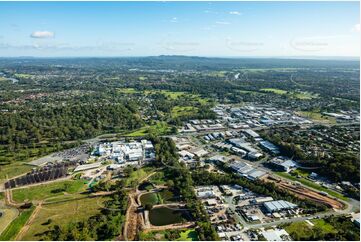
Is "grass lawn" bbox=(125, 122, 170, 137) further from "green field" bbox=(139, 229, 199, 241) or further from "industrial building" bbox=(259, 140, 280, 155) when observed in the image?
"green field" bbox=(139, 229, 199, 241)

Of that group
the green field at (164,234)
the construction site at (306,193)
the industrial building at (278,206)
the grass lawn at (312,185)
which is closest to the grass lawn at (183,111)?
the grass lawn at (312,185)

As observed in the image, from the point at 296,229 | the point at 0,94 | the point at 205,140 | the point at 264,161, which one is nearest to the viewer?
the point at 296,229

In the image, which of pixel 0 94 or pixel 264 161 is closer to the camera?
pixel 264 161

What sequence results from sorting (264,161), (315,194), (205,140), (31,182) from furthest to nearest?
(205,140) < (264,161) < (31,182) < (315,194)

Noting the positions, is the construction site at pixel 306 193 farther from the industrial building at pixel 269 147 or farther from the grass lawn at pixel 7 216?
the grass lawn at pixel 7 216

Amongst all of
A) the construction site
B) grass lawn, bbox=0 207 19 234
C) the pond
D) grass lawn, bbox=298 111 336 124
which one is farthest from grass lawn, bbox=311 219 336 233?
grass lawn, bbox=298 111 336 124

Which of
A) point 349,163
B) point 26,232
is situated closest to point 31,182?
point 26,232

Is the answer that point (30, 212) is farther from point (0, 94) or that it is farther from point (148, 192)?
point (0, 94)
